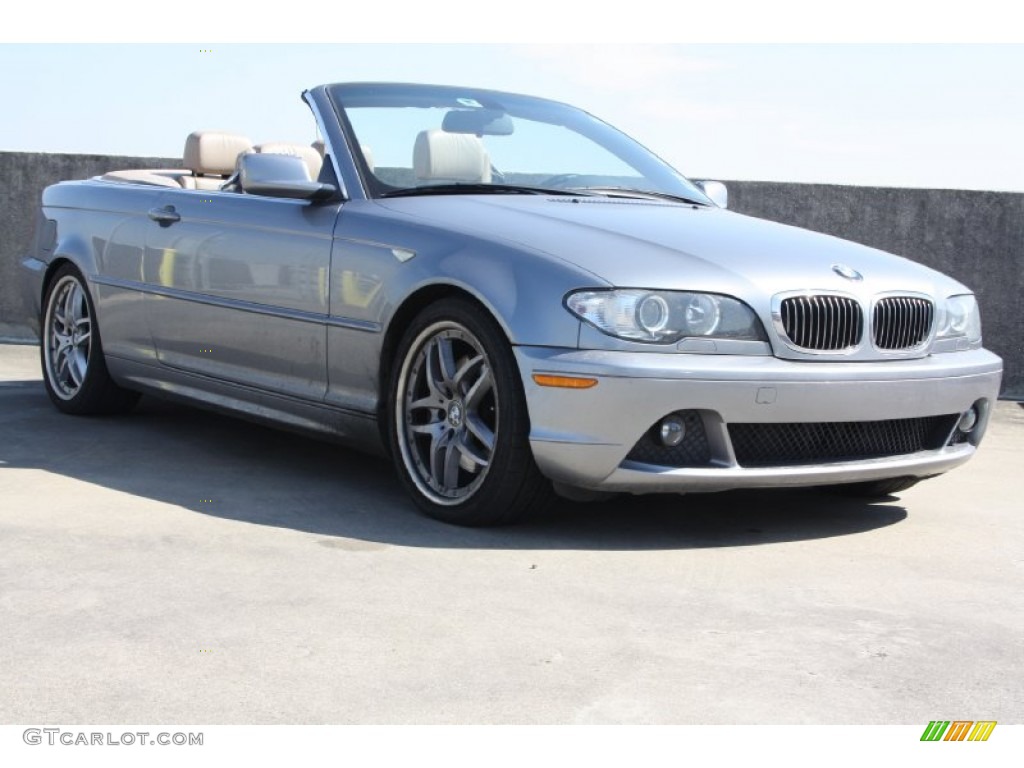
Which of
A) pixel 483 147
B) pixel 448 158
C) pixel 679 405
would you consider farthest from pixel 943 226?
pixel 679 405

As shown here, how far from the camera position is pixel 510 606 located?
169 inches

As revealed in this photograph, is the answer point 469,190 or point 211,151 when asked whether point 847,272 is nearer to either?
point 469,190

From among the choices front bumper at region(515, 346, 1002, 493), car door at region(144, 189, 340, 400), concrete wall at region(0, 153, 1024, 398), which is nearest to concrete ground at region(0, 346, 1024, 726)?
front bumper at region(515, 346, 1002, 493)

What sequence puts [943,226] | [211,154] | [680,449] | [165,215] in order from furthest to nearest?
[943,226] → [211,154] → [165,215] → [680,449]

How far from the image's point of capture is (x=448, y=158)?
240 inches

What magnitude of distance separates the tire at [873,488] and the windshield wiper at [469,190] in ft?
5.04

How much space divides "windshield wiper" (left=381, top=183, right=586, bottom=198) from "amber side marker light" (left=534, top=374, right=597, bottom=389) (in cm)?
121

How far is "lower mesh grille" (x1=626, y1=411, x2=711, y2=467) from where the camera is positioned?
4996 millimetres

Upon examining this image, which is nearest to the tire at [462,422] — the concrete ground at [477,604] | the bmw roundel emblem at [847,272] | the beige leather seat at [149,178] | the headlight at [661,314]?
the concrete ground at [477,604]

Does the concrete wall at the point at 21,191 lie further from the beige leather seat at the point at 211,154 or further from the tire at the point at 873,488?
the tire at the point at 873,488

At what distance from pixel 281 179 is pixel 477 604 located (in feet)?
7.43
